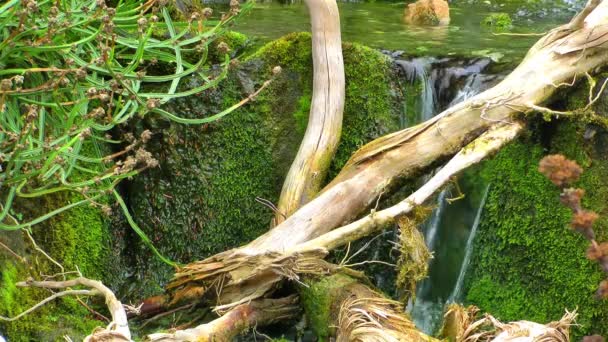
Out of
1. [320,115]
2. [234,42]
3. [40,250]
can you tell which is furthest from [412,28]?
[40,250]

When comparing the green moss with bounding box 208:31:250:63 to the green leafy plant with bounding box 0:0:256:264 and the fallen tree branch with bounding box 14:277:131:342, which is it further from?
the fallen tree branch with bounding box 14:277:131:342

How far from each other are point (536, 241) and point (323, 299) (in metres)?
1.17

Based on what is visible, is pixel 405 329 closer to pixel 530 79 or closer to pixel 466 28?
pixel 530 79

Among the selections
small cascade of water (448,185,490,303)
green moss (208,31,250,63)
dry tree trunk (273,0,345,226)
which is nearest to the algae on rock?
dry tree trunk (273,0,345,226)

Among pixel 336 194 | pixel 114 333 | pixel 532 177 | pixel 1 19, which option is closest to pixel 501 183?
pixel 532 177

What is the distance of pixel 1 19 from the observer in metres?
3.36

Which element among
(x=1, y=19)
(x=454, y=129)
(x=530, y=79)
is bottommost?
(x=454, y=129)

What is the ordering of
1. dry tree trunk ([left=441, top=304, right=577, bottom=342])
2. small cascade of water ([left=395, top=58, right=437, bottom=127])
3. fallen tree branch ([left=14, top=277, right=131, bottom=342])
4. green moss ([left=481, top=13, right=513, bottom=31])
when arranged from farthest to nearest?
green moss ([left=481, top=13, right=513, bottom=31]) → small cascade of water ([left=395, top=58, right=437, bottom=127]) → dry tree trunk ([left=441, top=304, right=577, bottom=342]) → fallen tree branch ([left=14, top=277, right=131, bottom=342])

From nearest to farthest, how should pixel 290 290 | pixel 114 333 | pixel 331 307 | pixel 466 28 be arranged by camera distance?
pixel 114 333
pixel 331 307
pixel 290 290
pixel 466 28

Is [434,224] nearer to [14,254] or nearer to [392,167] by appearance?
→ [392,167]

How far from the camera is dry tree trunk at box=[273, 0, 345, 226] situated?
426 centimetres

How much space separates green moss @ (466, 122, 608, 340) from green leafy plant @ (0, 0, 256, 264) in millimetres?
1572

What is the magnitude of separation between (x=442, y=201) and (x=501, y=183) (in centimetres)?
36

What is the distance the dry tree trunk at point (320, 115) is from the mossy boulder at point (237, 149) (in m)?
0.16
